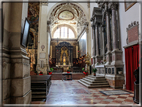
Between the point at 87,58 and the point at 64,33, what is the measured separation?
14.0 metres

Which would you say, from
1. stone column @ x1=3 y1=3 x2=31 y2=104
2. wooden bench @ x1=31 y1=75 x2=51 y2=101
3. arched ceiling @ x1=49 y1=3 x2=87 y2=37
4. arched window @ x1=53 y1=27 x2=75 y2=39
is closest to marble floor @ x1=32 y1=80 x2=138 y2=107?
wooden bench @ x1=31 y1=75 x2=51 y2=101

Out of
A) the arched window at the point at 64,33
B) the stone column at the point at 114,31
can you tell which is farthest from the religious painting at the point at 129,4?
the arched window at the point at 64,33

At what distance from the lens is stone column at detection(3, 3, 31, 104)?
311cm

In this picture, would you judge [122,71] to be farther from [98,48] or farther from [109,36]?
[98,48]

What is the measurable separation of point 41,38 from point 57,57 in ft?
34.6

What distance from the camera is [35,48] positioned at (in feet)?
55.8

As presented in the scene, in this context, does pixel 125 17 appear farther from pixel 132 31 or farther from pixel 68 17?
pixel 68 17

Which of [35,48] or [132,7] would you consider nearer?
[132,7]

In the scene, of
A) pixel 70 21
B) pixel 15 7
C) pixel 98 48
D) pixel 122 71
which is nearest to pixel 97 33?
pixel 98 48

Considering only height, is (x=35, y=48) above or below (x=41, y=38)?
below

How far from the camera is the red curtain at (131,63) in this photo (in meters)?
6.69

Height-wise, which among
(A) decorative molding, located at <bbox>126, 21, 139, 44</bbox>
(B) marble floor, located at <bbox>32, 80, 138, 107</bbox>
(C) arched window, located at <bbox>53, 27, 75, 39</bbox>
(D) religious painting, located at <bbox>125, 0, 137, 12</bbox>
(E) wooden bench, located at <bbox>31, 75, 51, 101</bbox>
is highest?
(C) arched window, located at <bbox>53, 27, 75, 39</bbox>

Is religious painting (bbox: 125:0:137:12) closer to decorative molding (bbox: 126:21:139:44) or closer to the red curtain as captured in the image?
decorative molding (bbox: 126:21:139:44)

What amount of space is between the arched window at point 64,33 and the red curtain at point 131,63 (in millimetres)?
22408
